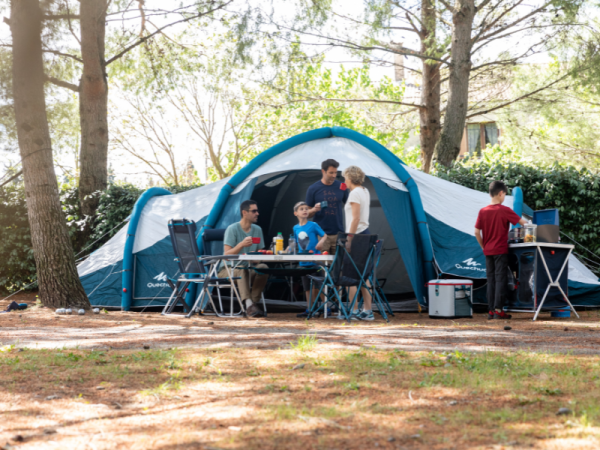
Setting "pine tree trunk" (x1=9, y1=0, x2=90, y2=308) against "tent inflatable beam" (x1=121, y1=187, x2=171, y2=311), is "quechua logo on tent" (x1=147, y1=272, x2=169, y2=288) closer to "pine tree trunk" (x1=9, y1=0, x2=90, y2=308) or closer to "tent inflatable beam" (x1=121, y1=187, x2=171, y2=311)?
"tent inflatable beam" (x1=121, y1=187, x2=171, y2=311)

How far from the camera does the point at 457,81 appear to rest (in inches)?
413

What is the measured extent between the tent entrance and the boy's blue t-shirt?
5.10 ft

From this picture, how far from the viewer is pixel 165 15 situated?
1036 cm

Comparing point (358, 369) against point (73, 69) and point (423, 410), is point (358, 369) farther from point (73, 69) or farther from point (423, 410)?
point (73, 69)

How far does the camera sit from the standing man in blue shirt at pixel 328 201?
22.0 feet

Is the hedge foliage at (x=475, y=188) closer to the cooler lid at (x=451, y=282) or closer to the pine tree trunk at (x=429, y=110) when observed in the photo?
the pine tree trunk at (x=429, y=110)

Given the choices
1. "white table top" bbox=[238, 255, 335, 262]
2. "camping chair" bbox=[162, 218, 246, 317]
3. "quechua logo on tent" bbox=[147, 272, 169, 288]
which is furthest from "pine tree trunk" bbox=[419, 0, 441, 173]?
"white table top" bbox=[238, 255, 335, 262]

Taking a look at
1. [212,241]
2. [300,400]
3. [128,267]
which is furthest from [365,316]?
[300,400]

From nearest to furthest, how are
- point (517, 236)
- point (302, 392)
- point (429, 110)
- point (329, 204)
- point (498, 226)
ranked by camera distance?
point (302, 392) → point (498, 226) → point (517, 236) → point (329, 204) → point (429, 110)

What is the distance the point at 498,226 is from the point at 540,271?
24.2 inches

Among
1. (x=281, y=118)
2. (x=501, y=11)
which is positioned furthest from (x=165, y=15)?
(x=281, y=118)

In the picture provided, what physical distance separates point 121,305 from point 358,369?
567 centimetres

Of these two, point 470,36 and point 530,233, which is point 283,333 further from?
point 470,36

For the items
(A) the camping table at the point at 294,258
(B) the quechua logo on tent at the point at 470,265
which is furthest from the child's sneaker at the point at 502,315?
(A) the camping table at the point at 294,258
